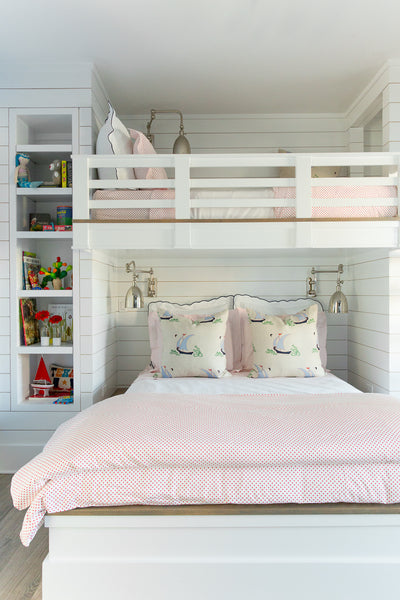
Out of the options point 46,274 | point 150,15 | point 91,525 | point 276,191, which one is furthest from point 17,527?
point 150,15

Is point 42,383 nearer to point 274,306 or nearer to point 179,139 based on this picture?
point 274,306

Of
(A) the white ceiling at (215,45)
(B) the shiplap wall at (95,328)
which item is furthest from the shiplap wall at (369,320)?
(B) the shiplap wall at (95,328)

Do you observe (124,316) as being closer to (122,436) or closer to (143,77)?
(143,77)

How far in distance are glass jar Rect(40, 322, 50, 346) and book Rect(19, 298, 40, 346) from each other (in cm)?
5

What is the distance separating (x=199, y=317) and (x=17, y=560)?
6.08 feet

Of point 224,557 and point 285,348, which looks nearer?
point 224,557

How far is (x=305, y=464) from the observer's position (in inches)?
68.4

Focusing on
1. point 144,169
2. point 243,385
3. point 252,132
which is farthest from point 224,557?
point 252,132

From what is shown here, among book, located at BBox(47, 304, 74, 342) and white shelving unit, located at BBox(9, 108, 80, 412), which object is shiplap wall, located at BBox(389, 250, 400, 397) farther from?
book, located at BBox(47, 304, 74, 342)

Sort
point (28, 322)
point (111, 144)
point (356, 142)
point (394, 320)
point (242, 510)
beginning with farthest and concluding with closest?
point (356, 142) → point (28, 322) → point (394, 320) → point (111, 144) → point (242, 510)

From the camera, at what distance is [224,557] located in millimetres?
1684

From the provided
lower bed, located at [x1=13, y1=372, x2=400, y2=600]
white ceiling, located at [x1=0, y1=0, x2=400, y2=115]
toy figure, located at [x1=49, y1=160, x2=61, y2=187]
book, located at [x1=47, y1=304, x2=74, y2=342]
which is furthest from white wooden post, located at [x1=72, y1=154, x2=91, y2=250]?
lower bed, located at [x1=13, y1=372, x2=400, y2=600]

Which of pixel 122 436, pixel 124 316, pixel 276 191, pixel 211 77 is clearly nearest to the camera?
pixel 122 436

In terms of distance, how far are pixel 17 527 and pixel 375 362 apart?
2335mm
